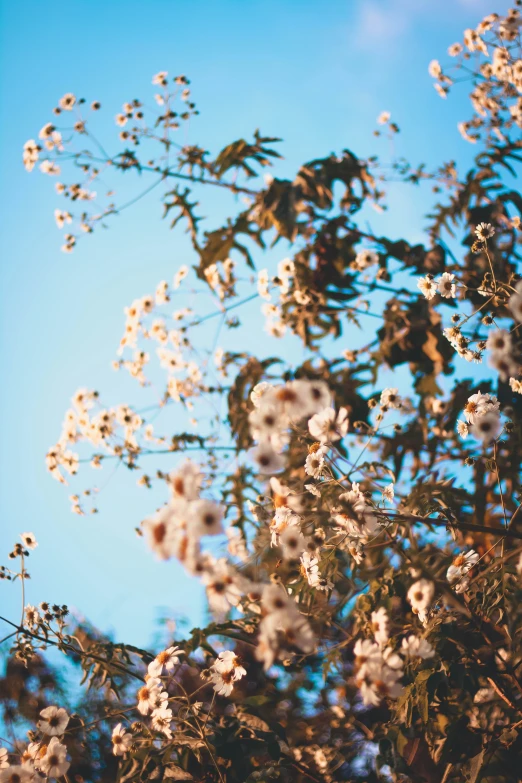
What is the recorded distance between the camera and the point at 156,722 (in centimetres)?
153

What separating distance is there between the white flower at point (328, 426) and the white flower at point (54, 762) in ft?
3.52

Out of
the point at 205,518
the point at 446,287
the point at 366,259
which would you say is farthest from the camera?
the point at 366,259

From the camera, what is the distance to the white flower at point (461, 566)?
4.84 ft

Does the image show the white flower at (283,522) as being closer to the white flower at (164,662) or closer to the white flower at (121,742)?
the white flower at (164,662)

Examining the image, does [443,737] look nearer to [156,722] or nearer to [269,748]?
[269,748]

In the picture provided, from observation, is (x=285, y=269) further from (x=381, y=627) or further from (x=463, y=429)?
(x=381, y=627)

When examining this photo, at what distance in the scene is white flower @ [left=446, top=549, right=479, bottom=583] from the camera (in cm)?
148

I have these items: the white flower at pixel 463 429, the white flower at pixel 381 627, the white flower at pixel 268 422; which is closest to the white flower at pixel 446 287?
the white flower at pixel 463 429

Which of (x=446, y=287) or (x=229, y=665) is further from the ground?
(x=446, y=287)

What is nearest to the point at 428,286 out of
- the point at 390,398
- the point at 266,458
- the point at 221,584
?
the point at 390,398

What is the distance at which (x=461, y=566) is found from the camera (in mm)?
1596

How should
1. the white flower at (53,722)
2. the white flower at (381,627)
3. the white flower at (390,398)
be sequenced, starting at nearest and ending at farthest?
the white flower at (381,627), the white flower at (53,722), the white flower at (390,398)

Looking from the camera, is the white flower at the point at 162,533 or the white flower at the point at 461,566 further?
the white flower at the point at 461,566

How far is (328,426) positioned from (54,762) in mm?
1141
